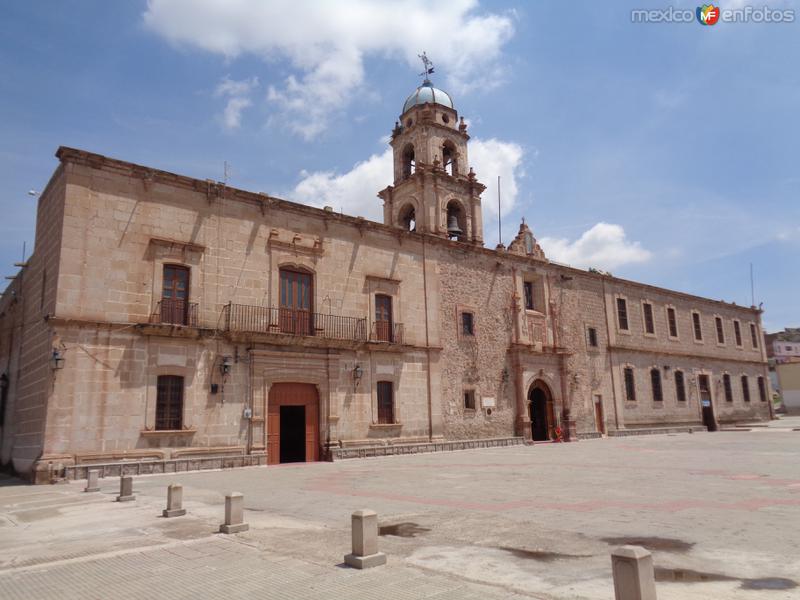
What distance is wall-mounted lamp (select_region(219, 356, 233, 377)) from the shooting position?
17.3 metres

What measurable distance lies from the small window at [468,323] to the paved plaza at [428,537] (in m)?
12.4

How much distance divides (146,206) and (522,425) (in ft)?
57.7

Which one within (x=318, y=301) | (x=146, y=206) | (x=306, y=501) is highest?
(x=146, y=206)

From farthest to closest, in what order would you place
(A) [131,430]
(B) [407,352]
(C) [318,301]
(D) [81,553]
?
(B) [407,352] → (C) [318,301] → (A) [131,430] → (D) [81,553]

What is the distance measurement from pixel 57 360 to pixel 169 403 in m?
3.09

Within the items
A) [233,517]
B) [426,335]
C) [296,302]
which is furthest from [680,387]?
[233,517]

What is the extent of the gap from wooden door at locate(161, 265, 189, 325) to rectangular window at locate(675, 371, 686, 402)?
2965 cm

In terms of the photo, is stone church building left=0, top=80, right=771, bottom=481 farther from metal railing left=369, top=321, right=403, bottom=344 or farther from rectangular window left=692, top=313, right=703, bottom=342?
rectangular window left=692, top=313, right=703, bottom=342

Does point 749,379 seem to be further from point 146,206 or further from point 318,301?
point 146,206

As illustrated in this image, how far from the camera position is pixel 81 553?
20.5 ft

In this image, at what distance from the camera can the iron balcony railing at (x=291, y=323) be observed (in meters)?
17.9

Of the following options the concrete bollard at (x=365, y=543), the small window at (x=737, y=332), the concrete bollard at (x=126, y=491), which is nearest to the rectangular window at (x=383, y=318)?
the concrete bollard at (x=126, y=491)

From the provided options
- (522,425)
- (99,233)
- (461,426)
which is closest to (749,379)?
(522,425)

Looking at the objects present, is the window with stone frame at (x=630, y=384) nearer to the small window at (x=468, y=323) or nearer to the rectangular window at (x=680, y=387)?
the rectangular window at (x=680, y=387)
